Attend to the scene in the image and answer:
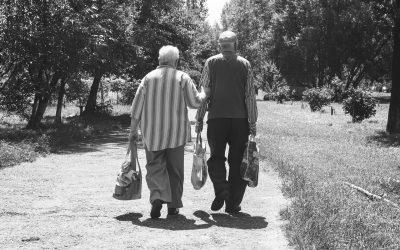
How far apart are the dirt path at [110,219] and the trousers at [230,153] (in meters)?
0.30

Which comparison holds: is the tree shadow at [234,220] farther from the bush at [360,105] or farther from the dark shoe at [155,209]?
the bush at [360,105]

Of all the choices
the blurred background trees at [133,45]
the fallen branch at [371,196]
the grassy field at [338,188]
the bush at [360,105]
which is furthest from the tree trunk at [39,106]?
the bush at [360,105]

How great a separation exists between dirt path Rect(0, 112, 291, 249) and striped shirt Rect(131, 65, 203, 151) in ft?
2.97

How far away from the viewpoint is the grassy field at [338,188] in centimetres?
519

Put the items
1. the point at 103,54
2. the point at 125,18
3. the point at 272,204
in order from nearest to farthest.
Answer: the point at 272,204 < the point at 103,54 < the point at 125,18

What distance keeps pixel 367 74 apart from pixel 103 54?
147 feet

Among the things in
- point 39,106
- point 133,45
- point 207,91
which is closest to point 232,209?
point 207,91

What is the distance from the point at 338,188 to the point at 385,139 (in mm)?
9770

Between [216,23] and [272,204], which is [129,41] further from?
[216,23]

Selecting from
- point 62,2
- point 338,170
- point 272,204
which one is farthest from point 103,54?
point 272,204

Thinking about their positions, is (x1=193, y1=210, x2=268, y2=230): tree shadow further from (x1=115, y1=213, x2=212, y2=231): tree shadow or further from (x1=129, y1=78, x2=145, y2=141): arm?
(x1=129, y1=78, x2=145, y2=141): arm

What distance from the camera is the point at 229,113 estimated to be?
6.43 meters

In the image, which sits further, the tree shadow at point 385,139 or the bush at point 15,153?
the tree shadow at point 385,139

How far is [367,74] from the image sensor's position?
59.0m
